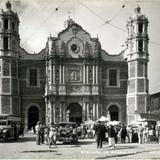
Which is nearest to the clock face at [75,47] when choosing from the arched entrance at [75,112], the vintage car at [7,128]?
the arched entrance at [75,112]

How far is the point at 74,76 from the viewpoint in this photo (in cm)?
4203

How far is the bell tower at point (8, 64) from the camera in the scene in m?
39.8

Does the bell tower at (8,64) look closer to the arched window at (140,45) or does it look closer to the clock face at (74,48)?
the clock face at (74,48)

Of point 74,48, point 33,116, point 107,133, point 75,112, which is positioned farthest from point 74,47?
point 107,133

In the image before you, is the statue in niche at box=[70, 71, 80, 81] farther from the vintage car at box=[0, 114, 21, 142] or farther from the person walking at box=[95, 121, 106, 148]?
the person walking at box=[95, 121, 106, 148]

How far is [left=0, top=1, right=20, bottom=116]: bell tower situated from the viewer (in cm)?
3984

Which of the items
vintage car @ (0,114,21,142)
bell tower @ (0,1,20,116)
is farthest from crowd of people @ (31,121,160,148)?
bell tower @ (0,1,20,116)

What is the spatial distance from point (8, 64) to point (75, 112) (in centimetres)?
818

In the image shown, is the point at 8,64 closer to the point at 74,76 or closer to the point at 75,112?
the point at 74,76

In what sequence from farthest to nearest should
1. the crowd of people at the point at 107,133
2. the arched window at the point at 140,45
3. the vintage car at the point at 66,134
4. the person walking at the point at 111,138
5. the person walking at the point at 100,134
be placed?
the arched window at the point at 140,45 < the vintage car at the point at 66,134 < the crowd of people at the point at 107,133 < the person walking at the point at 100,134 < the person walking at the point at 111,138

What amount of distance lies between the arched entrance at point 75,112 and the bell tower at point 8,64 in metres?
5.20

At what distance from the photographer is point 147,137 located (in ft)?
87.0

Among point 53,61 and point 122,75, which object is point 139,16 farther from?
point 53,61

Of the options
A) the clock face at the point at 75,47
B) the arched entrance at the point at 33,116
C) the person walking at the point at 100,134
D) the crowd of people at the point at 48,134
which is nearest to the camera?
the person walking at the point at 100,134
